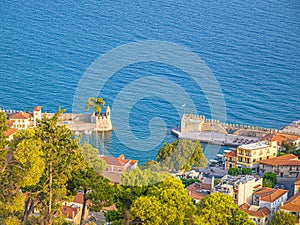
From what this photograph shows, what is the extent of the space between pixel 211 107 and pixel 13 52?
20.6m

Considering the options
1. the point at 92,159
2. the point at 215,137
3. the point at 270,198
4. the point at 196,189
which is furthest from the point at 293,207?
the point at 215,137

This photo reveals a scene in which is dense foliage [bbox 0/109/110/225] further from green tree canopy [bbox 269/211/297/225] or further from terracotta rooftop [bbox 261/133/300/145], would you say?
terracotta rooftop [bbox 261/133/300/145]

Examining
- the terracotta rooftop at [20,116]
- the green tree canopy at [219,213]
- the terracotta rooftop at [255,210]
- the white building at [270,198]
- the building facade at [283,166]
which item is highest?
the terracotta rooftop at [20,116]

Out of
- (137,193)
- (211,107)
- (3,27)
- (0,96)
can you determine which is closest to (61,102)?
(0,96)

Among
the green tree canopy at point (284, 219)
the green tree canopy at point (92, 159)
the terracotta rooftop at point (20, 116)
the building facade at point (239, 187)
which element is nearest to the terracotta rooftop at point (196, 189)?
the building facade at point (239, 187)

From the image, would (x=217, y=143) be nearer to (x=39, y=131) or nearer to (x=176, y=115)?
(x=176, y=115)

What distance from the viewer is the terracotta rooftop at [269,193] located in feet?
105

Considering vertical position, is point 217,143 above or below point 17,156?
above

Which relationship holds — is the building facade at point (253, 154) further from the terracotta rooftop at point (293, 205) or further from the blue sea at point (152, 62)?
the terracotta rooftop at point (293, 205)

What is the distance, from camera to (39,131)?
86.7 ft

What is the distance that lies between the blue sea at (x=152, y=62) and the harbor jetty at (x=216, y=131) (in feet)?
3.50

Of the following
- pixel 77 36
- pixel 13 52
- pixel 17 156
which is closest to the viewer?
pixel 17 156

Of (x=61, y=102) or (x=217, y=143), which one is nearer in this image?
(x=217, y=143)

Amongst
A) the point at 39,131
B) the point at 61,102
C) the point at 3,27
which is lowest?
the point at 39,131
